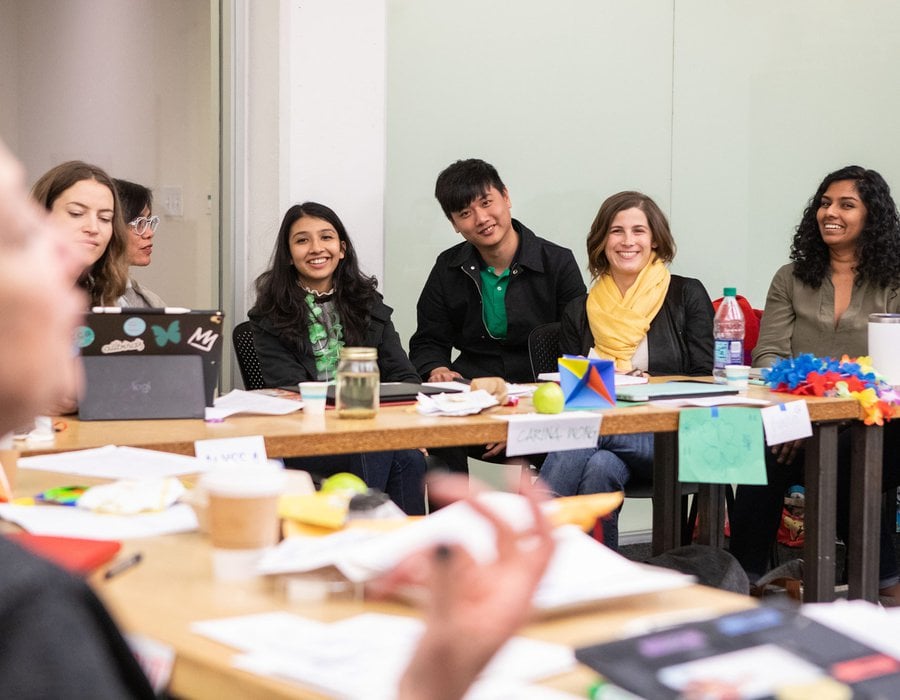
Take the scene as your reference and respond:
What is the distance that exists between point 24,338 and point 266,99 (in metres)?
3.32

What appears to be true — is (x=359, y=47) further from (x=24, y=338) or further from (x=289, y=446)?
(x=24, y=338)

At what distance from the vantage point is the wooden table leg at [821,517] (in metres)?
2.51

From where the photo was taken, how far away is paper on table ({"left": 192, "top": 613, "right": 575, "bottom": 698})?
823 millimetres

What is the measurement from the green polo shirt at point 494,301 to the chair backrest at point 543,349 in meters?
0.22

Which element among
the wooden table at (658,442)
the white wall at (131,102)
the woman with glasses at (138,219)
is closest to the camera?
the wooden table at (658,442)

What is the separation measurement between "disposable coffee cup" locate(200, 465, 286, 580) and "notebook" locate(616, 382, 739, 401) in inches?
57.8

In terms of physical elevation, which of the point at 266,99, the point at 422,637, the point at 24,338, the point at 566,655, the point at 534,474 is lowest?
the point at 534,474

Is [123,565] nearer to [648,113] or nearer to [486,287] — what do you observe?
[486,287]

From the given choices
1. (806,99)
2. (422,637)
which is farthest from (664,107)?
(422,637)

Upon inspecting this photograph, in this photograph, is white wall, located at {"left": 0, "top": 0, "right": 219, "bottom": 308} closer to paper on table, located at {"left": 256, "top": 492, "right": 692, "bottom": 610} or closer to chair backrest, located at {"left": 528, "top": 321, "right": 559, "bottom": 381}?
chair backrest, located at {"left": 528, "top": 321, "right": 559, "bottom": 381}

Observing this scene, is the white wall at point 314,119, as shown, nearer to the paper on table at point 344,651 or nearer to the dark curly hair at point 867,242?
the dark curly hair at point 867,242

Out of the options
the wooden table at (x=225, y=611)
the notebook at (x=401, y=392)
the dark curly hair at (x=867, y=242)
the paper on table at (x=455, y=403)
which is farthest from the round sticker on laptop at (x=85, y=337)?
the dark curly hair at (x=867, y=242)

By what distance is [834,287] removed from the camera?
3484 millimetres

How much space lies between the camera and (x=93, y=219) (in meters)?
2.69
